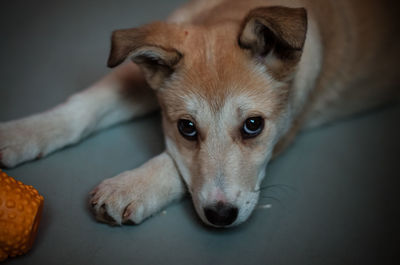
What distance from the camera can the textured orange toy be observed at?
196 cm

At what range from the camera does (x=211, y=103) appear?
2.23 metres

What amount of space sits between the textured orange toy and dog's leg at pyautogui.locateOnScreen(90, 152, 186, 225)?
1.13 ft

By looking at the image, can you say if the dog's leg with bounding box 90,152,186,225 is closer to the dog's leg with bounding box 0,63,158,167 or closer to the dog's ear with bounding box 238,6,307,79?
the dog's leg with bounding box 0,63,158,167

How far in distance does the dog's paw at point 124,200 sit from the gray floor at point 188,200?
3.0 inches

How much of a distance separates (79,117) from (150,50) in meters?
0.77

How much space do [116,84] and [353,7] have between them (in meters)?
1.72

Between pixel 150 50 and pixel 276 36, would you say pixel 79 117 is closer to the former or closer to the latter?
pixel 150 50

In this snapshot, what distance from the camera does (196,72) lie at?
231 centimetres

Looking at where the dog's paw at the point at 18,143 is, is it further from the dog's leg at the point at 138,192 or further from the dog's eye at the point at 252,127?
the dog's eye at the point at 252,127

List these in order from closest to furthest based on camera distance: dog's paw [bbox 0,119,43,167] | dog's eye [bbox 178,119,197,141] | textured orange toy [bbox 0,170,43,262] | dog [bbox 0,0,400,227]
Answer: textured orange toy [bbox 0,170,43,262], dog [bbox 0,0,400,227], dog's eye [bbox 178,119,197,141], dog's paw [bbox 0,119,43,167]

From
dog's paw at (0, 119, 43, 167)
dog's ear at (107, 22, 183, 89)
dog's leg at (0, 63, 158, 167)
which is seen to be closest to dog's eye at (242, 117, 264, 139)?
dog's ear at (107, 22, 183, 89)

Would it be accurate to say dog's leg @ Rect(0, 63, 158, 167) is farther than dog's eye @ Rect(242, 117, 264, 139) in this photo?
Yes

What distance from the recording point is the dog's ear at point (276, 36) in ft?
6.82

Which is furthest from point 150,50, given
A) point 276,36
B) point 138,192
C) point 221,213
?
point 221,213
